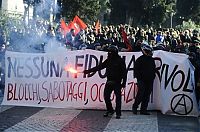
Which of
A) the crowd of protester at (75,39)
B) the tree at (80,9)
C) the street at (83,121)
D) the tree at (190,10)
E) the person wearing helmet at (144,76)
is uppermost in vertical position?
the tree at (190,10)

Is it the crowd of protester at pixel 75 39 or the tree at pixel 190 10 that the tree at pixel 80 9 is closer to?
the crowd of protester at pixel 75 39

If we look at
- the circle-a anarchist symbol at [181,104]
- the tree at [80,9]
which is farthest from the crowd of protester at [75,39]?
the tree at [80,9]

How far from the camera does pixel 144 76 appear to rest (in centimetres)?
1147

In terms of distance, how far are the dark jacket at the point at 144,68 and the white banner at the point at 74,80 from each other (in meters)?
0.49

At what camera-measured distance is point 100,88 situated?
12242 mm

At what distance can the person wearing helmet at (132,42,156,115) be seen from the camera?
11.5m

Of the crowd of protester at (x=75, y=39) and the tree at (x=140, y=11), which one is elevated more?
the tree at (x=140, y=11)

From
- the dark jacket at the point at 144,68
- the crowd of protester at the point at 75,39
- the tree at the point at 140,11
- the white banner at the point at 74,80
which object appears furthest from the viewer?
the tree at the point at 140,11

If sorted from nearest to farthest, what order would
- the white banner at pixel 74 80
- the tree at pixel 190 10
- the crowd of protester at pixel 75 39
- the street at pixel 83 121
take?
the street at pixel 83 121
the white banner at pixel 74 80
the crowd of protester at pixel 75 39
the tree at pixel 190 10

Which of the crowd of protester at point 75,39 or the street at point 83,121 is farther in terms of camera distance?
the crowd of protester at point 75,39

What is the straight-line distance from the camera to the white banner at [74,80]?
11.8 metres

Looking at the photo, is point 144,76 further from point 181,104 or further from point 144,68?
point 181,104

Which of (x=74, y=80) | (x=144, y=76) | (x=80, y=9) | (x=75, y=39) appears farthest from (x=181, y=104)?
(x=80, y=9)

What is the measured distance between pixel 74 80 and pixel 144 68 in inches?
74.6
